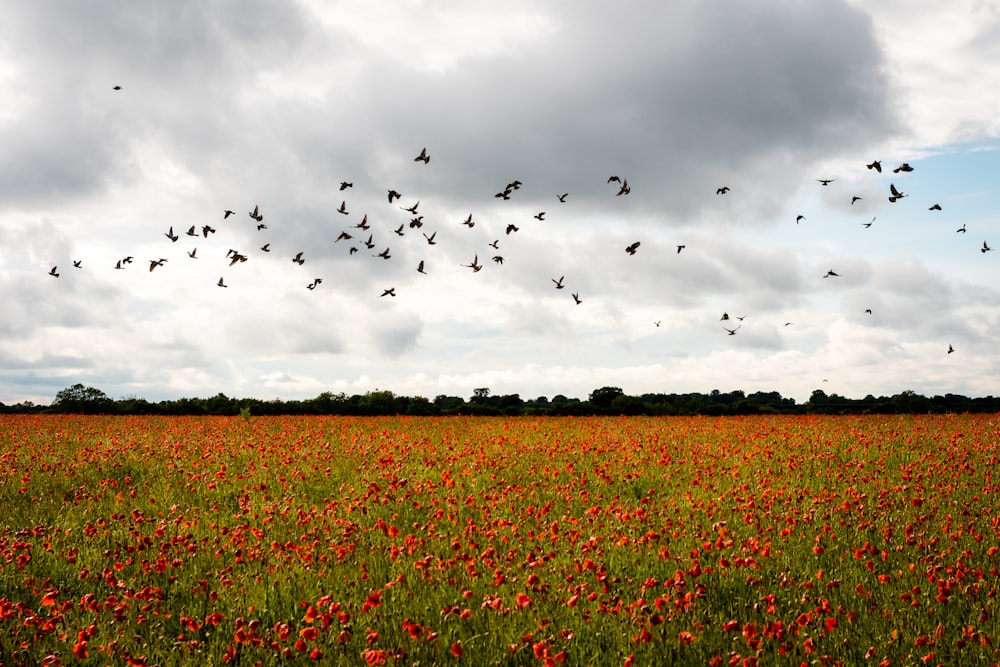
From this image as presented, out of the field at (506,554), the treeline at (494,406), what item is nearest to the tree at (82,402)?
the treeline at (494,406)

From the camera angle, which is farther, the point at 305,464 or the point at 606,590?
the point at 305,464

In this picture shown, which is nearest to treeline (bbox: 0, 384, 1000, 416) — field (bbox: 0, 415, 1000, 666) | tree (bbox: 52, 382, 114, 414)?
tree (bbox: 52, 382, 114, 414)

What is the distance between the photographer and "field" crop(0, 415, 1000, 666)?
574 centimetres

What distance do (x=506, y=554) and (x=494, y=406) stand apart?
25.5 m

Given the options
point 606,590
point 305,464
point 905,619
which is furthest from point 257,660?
point 305,464

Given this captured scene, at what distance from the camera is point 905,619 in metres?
6.28

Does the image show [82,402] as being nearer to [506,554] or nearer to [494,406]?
[494,406]

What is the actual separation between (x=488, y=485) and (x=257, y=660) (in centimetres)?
634

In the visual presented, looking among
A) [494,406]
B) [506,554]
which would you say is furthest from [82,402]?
[506,554]

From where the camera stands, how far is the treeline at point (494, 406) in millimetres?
29594

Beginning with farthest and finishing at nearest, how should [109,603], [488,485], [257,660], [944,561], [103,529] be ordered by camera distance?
1. [488,485]
2. [103,529]
3. [944,561]
4. [109,603]
5. [257,660]

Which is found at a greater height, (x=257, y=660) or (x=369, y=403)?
(x=369, y=403)

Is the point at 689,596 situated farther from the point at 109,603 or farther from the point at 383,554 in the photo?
the point at 109,603

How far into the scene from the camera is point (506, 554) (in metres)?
7.68
